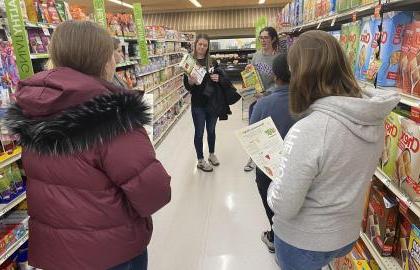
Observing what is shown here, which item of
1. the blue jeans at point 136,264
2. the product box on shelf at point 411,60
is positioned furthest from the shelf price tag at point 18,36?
the product box on shelf at point 411,60

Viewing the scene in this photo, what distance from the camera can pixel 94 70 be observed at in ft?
3.99

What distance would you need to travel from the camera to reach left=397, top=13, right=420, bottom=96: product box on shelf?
1.41 metres

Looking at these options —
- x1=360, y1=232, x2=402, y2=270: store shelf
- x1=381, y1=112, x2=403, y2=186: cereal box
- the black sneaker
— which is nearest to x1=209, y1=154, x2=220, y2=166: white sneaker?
the black sneaker

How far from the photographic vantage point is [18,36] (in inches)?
78.3

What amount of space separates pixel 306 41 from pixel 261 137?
723 millimetres

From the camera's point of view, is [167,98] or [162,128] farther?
[167,98]

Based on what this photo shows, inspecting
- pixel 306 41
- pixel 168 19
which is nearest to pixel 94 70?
pixel 306 41

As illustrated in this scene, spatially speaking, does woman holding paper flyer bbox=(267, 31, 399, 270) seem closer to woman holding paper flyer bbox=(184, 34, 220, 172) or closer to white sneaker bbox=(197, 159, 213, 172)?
woman holding paper flyer bbox=(184, 34, 220, 172)

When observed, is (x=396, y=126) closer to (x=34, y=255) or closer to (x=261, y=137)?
(x=261, y=137)

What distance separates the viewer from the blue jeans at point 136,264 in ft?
4.62

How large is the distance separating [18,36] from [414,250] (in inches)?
95.5

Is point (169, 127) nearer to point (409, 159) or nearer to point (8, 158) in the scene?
point (8, 158)

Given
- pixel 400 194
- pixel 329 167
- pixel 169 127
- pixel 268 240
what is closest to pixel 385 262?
pixel 400 194

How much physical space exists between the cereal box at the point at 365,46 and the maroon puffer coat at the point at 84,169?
4.17 ft
